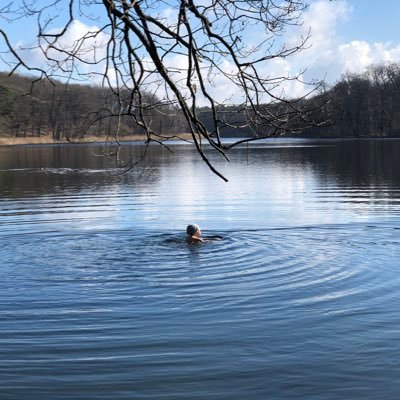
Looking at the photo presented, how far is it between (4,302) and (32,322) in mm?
1263

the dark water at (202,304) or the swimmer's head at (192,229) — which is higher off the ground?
the swimmer's head at (192,229)

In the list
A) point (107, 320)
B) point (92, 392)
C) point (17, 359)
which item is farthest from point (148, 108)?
point (107, 320)

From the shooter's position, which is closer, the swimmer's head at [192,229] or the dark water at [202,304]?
the dark water at [202,304]

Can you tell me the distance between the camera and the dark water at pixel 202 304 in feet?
23.0

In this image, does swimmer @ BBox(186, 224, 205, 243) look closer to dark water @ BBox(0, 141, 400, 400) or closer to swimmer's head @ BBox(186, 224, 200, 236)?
swimmer's head @ BBox(186, 224, 200, 236)

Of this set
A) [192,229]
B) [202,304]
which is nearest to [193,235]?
[192,229]

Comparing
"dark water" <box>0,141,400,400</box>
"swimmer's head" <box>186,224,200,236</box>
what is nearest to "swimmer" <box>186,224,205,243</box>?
"swimmer's head" <box>186,224,200,236</box>

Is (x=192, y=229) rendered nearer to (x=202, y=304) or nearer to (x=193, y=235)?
(x=193, y=235)

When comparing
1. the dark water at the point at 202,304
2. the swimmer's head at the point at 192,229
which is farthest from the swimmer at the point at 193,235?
the dark water at the point at 202,304

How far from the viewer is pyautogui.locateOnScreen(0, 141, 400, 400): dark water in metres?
7.02

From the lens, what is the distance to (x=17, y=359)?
771 centimetres

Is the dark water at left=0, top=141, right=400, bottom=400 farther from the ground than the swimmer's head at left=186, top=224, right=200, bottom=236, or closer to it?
closer to it

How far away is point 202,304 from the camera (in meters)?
9.95

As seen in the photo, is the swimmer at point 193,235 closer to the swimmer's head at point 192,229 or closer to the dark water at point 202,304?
the swimmer's head at point 192,229
